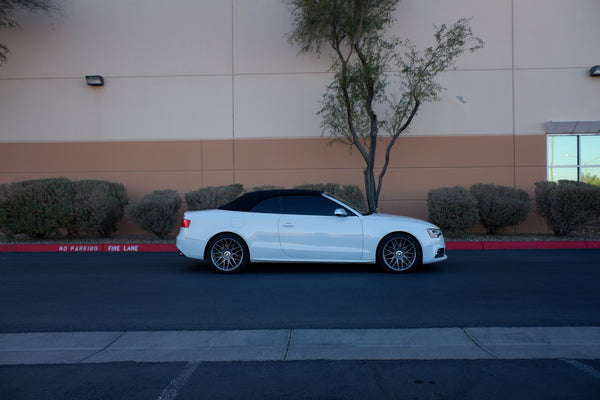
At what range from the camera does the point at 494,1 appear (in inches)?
603

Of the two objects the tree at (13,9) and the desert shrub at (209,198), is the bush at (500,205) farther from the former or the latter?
the tree at (13,9)

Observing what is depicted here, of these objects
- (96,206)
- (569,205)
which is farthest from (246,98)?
(569,205)

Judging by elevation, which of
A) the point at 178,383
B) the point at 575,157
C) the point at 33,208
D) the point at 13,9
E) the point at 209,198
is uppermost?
the point at 13,9

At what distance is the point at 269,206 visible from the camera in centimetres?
902

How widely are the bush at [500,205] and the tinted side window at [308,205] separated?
6448mm

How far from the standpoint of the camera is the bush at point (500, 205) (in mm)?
13422

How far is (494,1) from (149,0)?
35.2 feet

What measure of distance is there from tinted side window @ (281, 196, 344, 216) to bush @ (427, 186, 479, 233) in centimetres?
524

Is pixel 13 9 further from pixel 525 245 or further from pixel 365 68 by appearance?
pixel 525 245

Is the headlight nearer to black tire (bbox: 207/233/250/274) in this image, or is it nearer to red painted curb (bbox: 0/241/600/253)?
black tire (bbox: 207/233/250/274)

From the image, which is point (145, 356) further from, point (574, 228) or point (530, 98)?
point (530, 98)

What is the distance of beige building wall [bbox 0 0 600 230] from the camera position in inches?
600

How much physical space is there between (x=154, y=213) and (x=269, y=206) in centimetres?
524

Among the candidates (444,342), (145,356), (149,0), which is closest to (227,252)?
(145,356)
